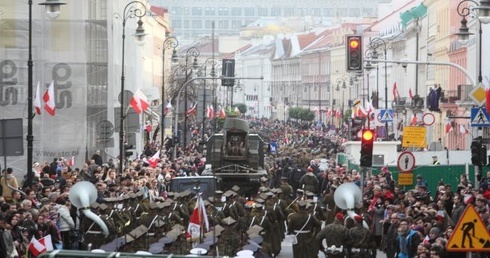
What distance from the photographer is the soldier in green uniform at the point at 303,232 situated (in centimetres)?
2622

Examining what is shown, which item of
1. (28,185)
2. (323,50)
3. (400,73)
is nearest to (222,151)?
(28,185)

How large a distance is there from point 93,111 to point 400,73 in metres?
63.0

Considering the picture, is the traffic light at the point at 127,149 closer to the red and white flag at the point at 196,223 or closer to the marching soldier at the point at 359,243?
the marching soldier at the point at 359,243

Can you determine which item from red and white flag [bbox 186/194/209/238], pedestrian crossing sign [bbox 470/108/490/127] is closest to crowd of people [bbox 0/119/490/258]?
red and white flag [bbox 186/194/209/238]

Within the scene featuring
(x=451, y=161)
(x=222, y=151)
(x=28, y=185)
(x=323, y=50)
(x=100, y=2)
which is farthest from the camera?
(x=323, y=50)

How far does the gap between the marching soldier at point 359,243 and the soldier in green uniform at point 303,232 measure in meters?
2.78

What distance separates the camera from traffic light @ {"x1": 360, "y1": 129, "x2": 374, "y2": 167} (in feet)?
91.8

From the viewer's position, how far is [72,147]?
43906 millimetres

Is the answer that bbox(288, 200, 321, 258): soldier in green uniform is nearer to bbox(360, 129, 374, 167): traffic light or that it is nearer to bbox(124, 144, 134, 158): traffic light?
bbox(360, 129, 374, 167): traffic light

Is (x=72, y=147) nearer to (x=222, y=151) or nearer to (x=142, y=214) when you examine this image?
(x=222, y=151)

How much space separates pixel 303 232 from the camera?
2622cm

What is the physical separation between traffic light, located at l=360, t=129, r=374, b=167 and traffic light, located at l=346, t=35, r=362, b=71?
7685mm

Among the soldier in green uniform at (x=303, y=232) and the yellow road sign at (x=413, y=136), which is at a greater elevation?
the yellow road sign at (x=413, y=136)

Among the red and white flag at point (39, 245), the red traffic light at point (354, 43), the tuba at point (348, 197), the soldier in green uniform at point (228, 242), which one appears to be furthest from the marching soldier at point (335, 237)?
the red traffic light at point (354, 43)
